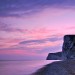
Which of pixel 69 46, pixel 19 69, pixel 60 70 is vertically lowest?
pixel 19 69

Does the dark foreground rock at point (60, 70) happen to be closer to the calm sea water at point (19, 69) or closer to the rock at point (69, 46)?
the calm sea water at point (19, 69)

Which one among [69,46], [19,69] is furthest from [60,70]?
[69,46]

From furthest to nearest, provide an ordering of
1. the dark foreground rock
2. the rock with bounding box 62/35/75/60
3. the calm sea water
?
the rock with bounding box 62/35/75/60 < the calm sea water < the dark foreground rock

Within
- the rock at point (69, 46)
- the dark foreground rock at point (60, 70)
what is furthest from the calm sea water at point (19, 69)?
the rock at point (69, 46)

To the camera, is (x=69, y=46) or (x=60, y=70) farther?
(x=69, y=46)

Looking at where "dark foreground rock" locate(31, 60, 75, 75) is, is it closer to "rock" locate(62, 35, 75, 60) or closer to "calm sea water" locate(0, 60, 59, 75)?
"calm sea water" locate(0, 60, 59, 75)

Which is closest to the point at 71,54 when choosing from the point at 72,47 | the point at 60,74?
the point at 72,47

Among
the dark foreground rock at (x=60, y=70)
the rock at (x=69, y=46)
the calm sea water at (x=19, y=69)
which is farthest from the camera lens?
the rock at (x=69, y=46)

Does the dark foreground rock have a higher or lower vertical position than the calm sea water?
higher

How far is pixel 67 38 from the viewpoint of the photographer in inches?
4523

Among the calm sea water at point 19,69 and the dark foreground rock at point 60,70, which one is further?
the calm sea water at point 19,69

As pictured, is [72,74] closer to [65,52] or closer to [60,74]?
[60,74]

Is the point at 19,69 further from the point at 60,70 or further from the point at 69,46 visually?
the point at 69,46

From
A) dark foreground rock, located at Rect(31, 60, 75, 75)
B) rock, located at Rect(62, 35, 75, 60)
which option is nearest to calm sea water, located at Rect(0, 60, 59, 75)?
dark foreground rock, located at Rect(31, 60, 75, 75)
